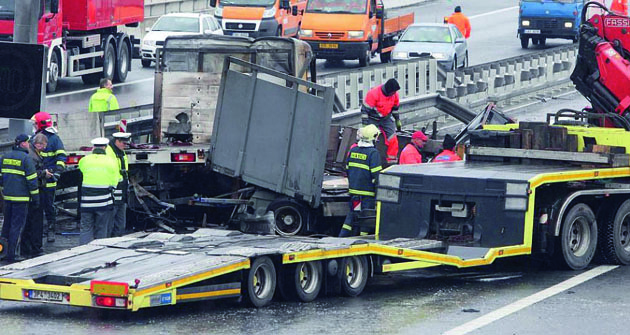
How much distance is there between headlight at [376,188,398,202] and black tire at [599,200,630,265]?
2384 mm

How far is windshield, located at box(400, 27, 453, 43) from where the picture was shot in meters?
37.5

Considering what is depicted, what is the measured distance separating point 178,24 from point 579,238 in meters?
24.2

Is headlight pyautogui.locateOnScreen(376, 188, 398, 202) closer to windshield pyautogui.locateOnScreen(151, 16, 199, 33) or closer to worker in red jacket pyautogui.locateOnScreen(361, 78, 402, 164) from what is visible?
worker in red jacket pyautogui.locateOnScreen(361, 78, 402, 164)

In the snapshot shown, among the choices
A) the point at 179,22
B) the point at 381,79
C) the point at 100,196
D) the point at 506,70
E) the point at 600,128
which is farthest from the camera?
the point at 179,22

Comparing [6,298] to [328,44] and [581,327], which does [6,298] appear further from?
[328,44]

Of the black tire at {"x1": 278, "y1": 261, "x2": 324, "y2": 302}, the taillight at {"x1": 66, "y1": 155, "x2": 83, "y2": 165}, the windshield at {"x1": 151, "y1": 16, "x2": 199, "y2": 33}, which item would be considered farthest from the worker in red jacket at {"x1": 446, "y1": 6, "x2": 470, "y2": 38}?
the black tire at {"x1": 278, "y1": 261, "x2": 324, "y2": 302}

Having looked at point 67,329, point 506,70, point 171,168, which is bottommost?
point 67,329

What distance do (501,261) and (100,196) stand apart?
14.7 ft

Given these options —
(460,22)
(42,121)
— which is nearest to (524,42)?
(460,22)

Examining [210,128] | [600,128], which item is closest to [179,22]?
[210,128]

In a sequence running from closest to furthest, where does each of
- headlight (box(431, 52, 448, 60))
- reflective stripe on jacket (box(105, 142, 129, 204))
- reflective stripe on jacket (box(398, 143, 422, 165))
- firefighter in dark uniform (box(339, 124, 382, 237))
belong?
1. reflective stripe on jacket (box(105, 142, 129, 204))
2. firefighter in dark uniform (box(339, 124, 382, 237))
3. reflective stripe on jacket (box(398, 143, 422, 165))
4. headlight (box(431, 52, 448, 60))

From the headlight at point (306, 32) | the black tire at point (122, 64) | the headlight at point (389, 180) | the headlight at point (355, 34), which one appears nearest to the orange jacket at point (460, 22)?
the headlight at point (355, 34)

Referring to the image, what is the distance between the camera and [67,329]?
39.0 feet

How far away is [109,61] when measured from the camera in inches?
1372
